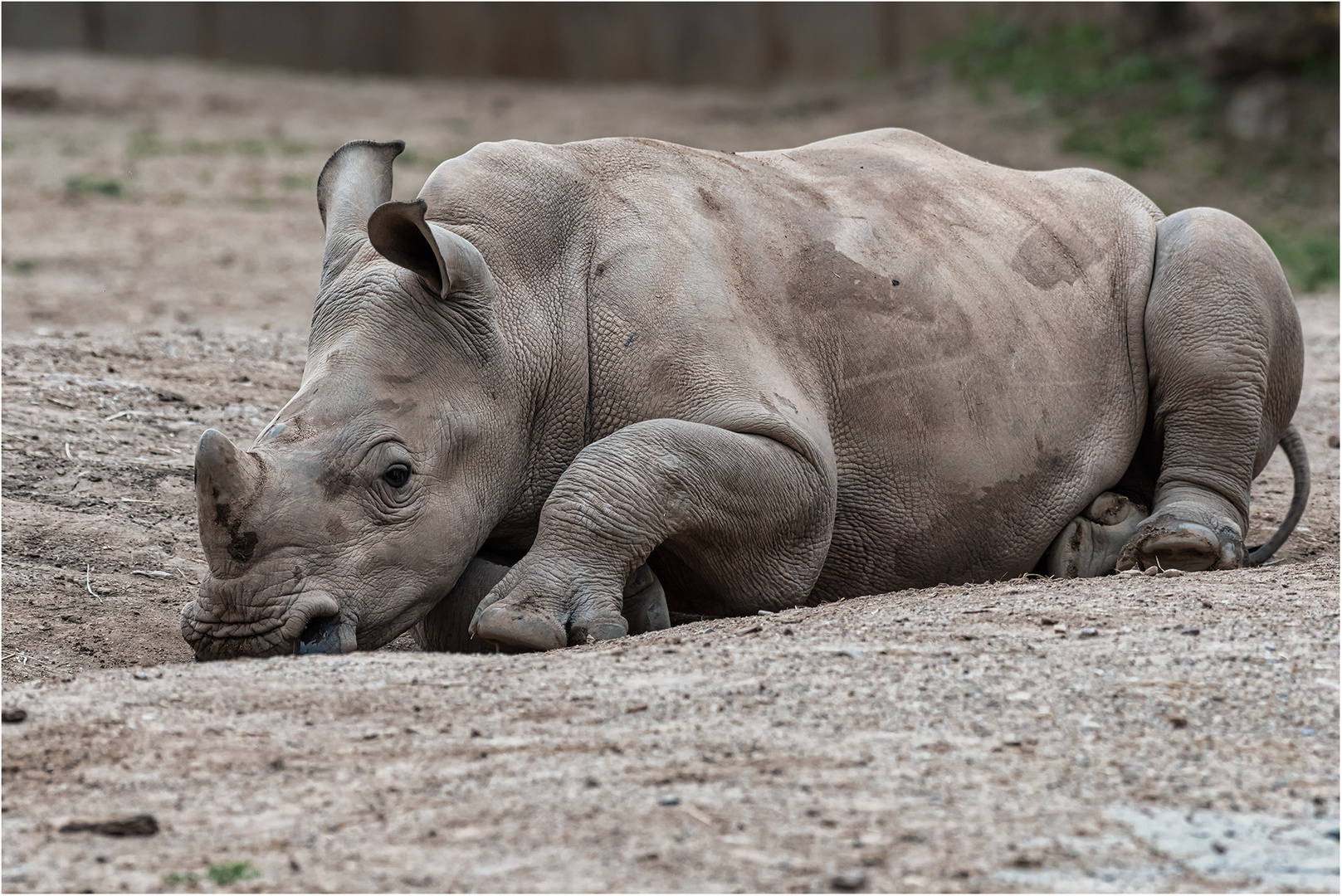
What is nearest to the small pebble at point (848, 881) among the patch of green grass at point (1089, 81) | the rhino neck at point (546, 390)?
the rhino neck at point (546, 390)

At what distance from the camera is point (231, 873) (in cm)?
260

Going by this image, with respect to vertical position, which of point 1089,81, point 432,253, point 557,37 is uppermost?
point 432,253

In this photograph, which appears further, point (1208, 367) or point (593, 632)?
point (1208, 367)

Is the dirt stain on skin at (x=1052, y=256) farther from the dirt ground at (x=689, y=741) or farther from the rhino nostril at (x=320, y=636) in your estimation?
the rhino nostril at (x=320, y=636)

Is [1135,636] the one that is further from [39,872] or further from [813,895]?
Result: [39,872]

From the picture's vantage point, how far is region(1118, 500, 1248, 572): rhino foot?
5.19 m

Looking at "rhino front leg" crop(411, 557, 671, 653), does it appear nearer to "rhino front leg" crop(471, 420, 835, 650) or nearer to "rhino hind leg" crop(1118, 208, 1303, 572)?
"rhino front leg" crop(471, 420, 835, 650)

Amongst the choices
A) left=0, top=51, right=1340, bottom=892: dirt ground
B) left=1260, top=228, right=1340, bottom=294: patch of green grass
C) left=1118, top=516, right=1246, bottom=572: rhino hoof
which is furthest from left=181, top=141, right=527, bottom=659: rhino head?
left=1260, top=228, right=1340, bottom=294: patch of green grass

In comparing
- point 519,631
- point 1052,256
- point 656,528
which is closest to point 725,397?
point 656,528

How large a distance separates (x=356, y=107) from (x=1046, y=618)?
15.1m

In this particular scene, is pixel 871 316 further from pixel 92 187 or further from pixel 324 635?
pixel 92 187

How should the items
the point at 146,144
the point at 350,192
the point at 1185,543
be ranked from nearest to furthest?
1. the point at 350,192
2. the point at 1185,543
3. the point at 146,144

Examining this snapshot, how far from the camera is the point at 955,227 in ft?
17.8

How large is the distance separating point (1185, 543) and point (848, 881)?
3010mm
